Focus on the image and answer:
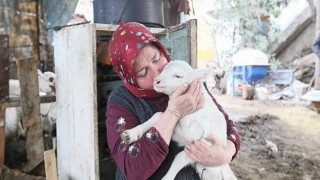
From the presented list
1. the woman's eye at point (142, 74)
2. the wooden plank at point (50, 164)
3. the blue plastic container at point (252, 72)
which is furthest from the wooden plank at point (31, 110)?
the blue plastic container at point (252, 72)

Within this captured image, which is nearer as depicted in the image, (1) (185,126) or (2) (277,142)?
(1) (185,126)

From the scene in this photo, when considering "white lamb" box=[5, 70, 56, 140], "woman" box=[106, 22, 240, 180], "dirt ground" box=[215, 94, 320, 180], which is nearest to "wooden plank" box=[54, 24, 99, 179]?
"woman" box=[106, 22, 240, 180]

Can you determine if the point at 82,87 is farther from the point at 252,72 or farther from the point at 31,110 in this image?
the point at 252,72

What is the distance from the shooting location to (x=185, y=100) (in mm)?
1234

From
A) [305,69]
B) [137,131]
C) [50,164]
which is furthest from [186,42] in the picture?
[305,69]

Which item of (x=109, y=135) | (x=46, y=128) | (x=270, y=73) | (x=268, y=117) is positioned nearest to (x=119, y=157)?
(x=109, y=135)

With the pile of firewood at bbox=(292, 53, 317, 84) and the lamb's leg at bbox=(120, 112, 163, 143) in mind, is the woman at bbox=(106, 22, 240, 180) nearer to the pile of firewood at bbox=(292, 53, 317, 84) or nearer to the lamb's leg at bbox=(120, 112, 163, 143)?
the lamb's leg at bbox=(120, 112, 163, 143)

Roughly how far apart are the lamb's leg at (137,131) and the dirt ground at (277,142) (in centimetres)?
243

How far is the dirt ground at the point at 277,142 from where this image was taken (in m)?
3.55

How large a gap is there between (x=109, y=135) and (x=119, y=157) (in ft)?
0.42

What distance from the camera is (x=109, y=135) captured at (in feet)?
4.35

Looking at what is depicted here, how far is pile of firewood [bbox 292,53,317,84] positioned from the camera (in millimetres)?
9680

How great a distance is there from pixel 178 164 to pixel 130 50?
0.54m

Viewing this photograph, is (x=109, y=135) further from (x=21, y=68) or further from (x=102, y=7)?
(x=21, y=68)
